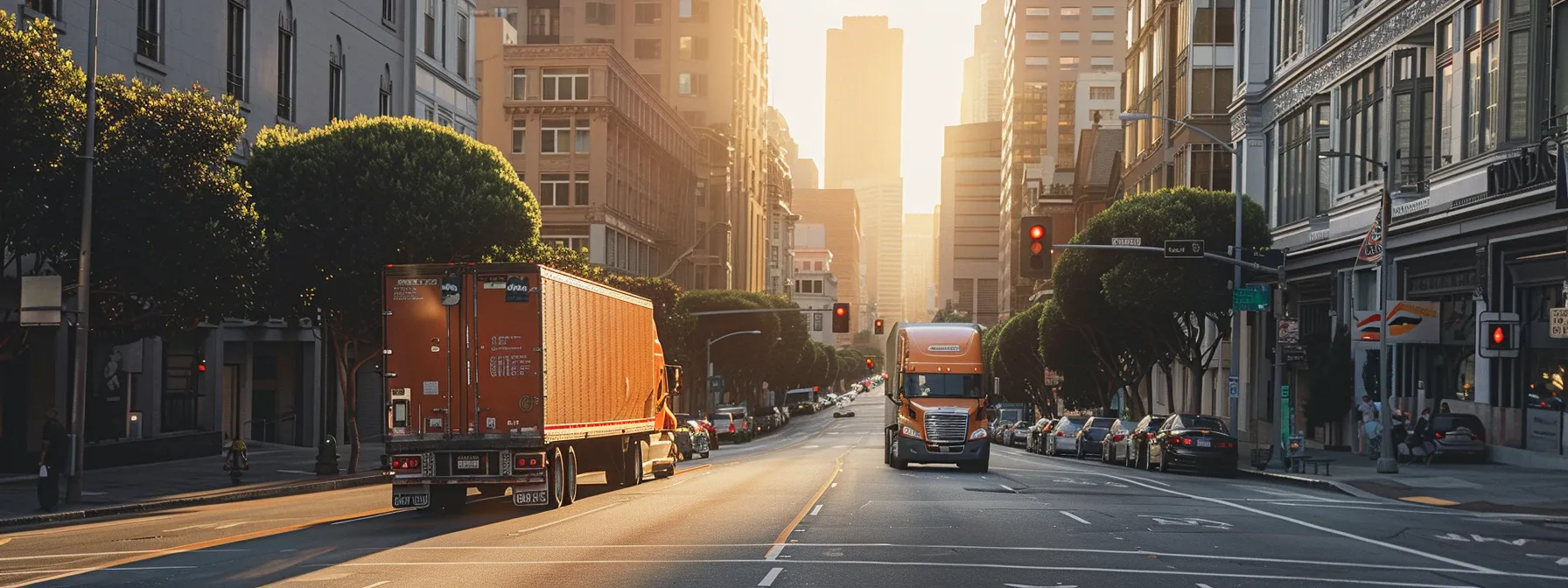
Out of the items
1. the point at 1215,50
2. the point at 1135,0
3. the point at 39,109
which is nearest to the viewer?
the point at 39,109

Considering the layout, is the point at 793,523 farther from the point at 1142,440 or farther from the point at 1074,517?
the point at 1142,440

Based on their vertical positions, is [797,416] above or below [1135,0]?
below

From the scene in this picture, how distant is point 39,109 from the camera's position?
24906mm

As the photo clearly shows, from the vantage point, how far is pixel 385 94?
5559 cm

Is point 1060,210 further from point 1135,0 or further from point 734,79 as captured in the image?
point 1135,0

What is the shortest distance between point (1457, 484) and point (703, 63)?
361ft

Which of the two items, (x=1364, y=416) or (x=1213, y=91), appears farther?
(x=1213, y=91)

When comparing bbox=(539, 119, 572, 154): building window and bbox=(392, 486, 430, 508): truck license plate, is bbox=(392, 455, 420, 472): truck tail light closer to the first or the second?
bbox=(392, 486, 430, 508): truck license plate

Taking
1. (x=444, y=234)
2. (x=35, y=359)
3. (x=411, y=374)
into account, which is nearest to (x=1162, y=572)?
(x=411, y=374)

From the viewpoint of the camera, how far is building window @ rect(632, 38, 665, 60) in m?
134

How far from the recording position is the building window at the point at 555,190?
90.2 meters

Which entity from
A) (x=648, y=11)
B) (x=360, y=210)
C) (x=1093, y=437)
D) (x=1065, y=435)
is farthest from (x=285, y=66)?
(x=648, y=11)

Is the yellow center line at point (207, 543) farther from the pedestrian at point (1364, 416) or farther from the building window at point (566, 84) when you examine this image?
the building window at point (566, 84)

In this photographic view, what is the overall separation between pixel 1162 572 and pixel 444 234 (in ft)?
81.5
